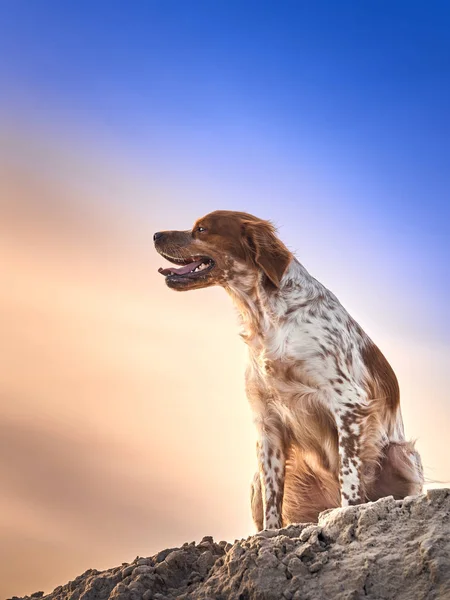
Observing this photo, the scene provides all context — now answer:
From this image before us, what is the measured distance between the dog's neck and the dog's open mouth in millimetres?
277

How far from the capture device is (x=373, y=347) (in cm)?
734

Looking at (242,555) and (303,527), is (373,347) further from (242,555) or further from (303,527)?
(242,555)

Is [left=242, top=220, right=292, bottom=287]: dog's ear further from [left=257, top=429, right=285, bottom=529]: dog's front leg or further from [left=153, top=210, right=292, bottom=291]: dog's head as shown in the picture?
[left=257, top=429, right=285, bottom=529]: dog's front leg

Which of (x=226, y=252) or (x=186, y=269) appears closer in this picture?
(x=226, y=252)

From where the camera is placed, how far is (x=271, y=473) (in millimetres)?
7230

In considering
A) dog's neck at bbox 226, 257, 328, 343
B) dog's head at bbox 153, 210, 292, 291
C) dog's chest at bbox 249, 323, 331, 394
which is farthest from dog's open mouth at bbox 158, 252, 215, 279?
dog's chest at bbox 249, 323, 331, 394

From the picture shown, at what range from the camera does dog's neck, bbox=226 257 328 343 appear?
7.14m

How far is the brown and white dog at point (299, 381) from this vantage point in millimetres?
6902

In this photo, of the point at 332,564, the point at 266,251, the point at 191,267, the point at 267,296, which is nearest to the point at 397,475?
the point at 267,296

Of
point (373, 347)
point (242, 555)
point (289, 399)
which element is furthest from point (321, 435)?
point (242, 555)

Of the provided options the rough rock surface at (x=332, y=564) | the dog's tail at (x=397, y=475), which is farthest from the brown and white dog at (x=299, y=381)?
the rough rock surface at (x=332, y=564)

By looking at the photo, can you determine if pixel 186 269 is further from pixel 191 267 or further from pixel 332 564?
pixel 332 564

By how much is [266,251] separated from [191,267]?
744 millimetres

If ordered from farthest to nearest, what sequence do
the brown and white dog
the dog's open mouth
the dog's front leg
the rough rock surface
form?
the dog's open mouth < the dog's front leg < the brown and white dog < the rough rock surface
